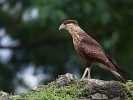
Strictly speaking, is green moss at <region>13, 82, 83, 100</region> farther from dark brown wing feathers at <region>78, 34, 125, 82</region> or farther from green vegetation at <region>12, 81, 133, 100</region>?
dark brown wing feathers at <region>78, 34, 125, 82</region>

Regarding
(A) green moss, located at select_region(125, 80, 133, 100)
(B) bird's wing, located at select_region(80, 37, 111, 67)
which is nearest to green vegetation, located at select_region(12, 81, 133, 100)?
(A) green moss, located at select_region(125, 80, 133, 100)

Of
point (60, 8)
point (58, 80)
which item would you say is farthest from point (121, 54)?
point (58, 80)

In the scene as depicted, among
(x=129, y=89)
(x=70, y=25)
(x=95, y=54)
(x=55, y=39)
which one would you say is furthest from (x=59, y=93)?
Result: (x=55, y=39)

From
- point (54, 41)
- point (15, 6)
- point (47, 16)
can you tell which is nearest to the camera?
point (47, 16)

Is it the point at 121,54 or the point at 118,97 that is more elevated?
the point at 121,54

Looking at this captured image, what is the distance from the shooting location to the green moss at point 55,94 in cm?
1045

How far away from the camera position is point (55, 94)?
10.6 metres

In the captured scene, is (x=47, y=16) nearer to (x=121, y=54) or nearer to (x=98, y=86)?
(x=121, y=54)

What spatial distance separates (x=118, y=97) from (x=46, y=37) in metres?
12.7

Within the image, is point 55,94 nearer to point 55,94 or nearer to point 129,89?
point 55,94

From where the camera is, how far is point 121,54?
22656 millimetres

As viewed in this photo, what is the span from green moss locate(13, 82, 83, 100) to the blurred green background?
891cm

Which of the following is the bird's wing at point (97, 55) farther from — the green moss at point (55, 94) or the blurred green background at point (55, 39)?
the blurred green background at point (55, 39)

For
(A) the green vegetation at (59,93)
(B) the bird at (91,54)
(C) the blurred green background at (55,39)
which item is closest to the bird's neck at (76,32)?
(B) the bird at (91,54)
